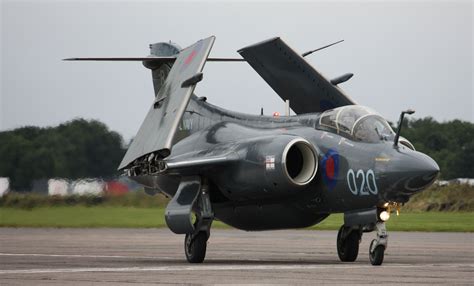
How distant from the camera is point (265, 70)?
2072 cm

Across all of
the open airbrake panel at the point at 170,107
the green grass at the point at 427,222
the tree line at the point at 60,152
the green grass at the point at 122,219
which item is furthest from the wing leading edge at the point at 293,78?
the green grass at the point at 427,222

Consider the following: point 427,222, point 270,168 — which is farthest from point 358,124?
point 427,222

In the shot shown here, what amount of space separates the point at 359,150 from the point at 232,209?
334 cm

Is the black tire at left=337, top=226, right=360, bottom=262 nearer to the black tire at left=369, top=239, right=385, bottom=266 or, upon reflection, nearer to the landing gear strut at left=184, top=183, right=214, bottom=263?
the black tire at left=369, top=239, right=385, bottom=266

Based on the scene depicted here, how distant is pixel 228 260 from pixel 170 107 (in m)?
3.79

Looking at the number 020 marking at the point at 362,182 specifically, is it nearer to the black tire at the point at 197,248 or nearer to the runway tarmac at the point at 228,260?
the runway tarmac at the point at 228,260

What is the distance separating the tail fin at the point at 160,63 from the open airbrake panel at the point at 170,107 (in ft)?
13.7

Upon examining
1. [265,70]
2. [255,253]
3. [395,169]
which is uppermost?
[265,70]

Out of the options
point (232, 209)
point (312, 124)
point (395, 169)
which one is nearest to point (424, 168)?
point (395, 169)

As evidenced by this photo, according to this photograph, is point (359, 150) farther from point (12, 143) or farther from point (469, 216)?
point (469, 216)

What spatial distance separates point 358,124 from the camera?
1780cm

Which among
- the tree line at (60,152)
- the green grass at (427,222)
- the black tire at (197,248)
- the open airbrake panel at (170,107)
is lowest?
the green grass at (427,222)

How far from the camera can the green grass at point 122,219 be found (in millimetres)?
28688

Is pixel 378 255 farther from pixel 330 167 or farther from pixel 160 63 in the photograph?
pixel 160 63
